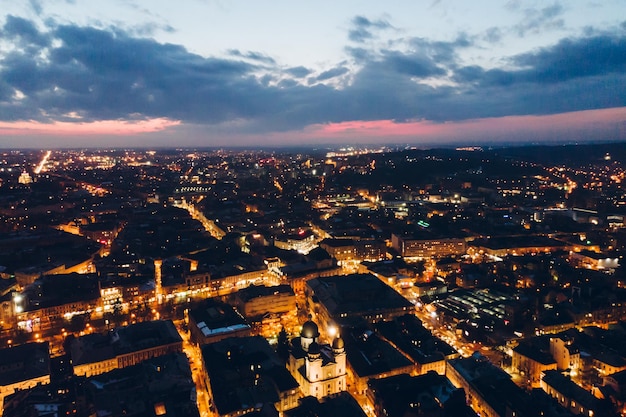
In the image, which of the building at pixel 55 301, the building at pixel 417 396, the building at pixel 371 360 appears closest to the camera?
the building at pixel 417 396

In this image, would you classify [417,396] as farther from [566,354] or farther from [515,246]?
[515,246]

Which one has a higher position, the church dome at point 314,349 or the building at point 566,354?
the church dome at point 314,349

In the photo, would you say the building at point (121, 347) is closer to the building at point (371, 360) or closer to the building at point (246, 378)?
the building at point (246, 378)

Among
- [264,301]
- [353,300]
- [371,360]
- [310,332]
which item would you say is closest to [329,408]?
[310,332]

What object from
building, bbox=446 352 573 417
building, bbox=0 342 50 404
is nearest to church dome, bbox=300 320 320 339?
building, bbox=446 352 573 417

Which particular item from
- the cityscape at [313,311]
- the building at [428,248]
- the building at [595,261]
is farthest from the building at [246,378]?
the building at [595,261]

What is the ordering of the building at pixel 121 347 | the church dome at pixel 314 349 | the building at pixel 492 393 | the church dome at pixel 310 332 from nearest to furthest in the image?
the building at pixel 492 393 < the church dome at pixel 314 349 < the church dome at pixel 310 332 < the building at pixel 121 347

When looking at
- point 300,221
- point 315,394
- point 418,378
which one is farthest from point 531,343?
point 300,221

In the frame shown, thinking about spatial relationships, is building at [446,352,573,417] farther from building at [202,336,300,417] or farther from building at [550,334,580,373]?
building at [202,336,300,417]
